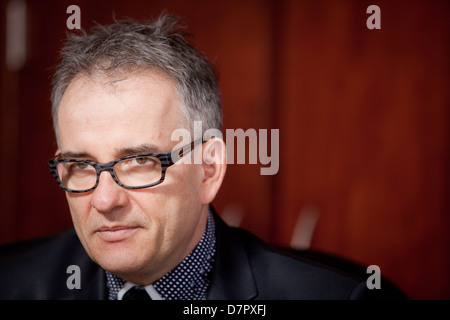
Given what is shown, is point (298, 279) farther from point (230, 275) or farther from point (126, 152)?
point (126, 152)

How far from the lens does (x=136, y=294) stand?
1.25 m

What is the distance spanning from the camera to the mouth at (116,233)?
1067 millimetres

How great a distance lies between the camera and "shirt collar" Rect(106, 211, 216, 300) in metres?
1.26

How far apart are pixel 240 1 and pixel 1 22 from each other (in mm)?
1288

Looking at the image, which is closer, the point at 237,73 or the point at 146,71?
the point at 146,71

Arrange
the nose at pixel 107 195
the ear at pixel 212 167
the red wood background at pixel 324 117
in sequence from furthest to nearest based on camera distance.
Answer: the red wood background at pixel 324 117 → the ear at pixel 212 167 → the nose at pixel 107 195

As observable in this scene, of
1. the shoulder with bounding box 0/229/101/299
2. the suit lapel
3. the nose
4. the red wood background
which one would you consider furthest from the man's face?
the red wood background

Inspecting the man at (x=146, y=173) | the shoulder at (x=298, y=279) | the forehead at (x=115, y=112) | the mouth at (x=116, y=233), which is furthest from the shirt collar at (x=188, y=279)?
the forehead at (x=115, y=112)

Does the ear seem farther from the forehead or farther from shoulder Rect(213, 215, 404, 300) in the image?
shoulder Rect(213, 215, 404, 300)

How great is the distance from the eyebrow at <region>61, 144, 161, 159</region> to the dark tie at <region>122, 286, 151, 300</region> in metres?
0.36

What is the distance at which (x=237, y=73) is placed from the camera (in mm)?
2814

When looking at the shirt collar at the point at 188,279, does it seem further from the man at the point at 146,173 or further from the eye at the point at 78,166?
the eye at the point at 78,166

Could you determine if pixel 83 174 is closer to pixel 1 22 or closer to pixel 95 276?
pixel 95 276

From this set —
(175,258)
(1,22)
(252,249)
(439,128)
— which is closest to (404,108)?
(439,128)
